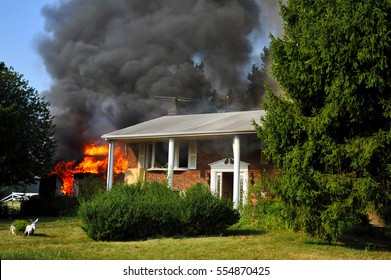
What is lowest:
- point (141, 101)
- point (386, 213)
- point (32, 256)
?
point (32, 256)

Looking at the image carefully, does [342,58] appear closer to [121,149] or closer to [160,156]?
[160,156]

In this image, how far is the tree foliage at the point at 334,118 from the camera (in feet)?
37.3

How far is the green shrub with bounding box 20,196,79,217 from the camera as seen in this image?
23381 mm

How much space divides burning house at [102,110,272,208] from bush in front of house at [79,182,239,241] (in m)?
5.32

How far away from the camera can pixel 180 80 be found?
43750 millimetres

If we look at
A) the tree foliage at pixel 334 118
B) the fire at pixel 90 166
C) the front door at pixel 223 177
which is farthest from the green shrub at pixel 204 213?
the fire at pixel 90 166

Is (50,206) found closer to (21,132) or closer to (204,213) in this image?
(21,132)

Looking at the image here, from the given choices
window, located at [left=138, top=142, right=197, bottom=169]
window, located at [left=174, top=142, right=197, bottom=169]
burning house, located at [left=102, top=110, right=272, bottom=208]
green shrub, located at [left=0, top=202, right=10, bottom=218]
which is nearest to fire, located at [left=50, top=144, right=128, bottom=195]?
burning house, located at [left=102, top=110, right=272, bottom=208]

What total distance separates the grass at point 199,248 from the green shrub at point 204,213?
47 centimetres

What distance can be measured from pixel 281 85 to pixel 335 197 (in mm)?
3200

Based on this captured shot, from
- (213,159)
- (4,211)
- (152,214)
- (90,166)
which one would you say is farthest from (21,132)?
(152,214)

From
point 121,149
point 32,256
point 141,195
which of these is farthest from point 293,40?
point 121,149

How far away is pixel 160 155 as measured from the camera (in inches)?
1082

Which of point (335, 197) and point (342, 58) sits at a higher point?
point (342, 58)
